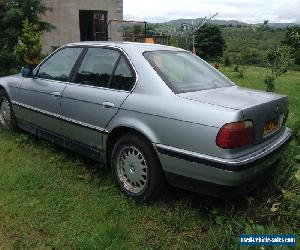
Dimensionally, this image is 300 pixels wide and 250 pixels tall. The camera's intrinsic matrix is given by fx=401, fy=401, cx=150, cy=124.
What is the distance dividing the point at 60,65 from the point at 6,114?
1.76 metres

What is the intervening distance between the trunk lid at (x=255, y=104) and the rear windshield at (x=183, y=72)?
17 centimetres

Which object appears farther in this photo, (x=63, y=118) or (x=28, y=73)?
(x=28, y=73)

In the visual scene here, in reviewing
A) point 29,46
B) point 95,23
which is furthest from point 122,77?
point 95,23

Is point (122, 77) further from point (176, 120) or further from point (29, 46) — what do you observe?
point (29, 46)

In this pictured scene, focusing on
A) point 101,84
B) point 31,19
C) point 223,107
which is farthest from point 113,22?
point 223,107

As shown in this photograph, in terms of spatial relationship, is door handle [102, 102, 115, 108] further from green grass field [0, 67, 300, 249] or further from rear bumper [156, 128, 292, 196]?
green grass field [0, 67, 300, 249]

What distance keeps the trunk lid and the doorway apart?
15.6 m

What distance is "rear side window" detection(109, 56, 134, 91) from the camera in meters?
4.37

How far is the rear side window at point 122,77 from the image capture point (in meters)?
4.37

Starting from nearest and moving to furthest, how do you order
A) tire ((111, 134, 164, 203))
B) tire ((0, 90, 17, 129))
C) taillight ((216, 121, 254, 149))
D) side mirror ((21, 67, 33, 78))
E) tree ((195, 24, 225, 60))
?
taillight ((216, 121, 254, 149))
tire ((111, 134, 164, 203))
side mirror ((21, 67, 33, 78))
tire ((0, 90, 17, 129))
tree ((195, 24, 225, 60))

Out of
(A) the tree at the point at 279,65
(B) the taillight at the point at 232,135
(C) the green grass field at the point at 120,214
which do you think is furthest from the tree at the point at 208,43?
(B) the taillight at the point at 232,135

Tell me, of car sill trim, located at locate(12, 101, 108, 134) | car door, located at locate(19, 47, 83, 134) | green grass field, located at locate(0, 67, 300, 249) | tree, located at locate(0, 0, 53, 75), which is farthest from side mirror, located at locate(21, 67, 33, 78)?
tree, located at locate(0, 0, 53, 75)

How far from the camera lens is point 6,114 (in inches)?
261

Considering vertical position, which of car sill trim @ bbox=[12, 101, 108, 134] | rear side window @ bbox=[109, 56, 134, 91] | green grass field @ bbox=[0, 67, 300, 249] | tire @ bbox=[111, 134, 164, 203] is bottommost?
green grass field @ bbox=[0, 67, 300, 249]
